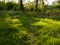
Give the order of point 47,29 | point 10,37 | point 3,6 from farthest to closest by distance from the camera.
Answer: point 3,6 < point 47,29 < point 10,37

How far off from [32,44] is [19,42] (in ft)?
2.31

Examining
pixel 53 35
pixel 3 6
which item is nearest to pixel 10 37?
pixel 53 35

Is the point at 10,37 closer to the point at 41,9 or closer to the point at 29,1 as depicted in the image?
the point at 41,9

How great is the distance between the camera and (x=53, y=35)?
1130cm

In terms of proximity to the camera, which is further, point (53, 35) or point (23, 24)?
point (23, 24)

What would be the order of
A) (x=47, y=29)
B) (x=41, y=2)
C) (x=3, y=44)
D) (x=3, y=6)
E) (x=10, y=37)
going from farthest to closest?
(x=41, y=2) < (x=3, y=6) < (x=47, y=29) < (x=10, y=37) < (x=3, y=44)

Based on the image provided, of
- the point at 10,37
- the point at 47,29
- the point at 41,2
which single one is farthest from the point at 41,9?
the point at 10,37

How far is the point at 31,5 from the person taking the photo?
26.4 meters

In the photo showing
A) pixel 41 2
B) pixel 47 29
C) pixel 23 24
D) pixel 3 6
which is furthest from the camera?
pixel 41 2

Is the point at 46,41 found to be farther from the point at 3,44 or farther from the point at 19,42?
the point at 3,44

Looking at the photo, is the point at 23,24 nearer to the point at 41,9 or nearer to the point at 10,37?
the point at 10,37

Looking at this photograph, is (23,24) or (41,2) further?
(41,2)

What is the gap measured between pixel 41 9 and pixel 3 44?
15776mm

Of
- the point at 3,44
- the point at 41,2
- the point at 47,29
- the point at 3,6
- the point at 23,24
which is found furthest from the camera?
the point at 41,2
